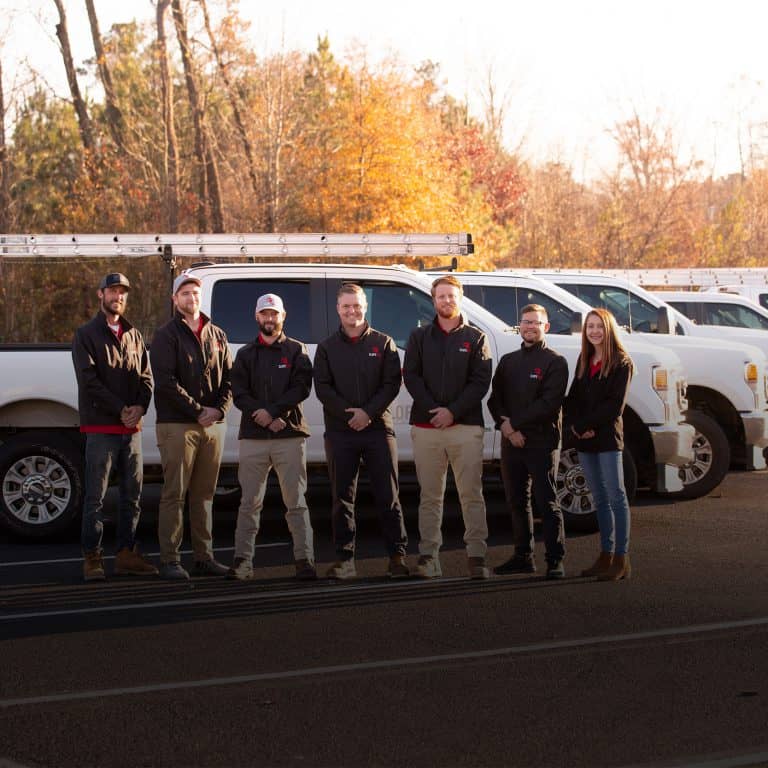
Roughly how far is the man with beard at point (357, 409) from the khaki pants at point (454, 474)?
0.21 m

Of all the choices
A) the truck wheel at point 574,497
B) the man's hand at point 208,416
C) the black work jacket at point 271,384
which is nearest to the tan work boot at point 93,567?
the man's hand at point 208,416

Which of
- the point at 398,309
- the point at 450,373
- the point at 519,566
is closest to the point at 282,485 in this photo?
the point at 450,373

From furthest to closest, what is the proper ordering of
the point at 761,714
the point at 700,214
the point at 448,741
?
1. the point at 700,214
2. the point at 761,714
3. the point at 448,741

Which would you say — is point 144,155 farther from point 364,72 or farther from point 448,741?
point 448,741

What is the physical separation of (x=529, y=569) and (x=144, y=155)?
2824 cm

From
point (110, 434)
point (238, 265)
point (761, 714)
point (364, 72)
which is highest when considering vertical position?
point (364, 72)

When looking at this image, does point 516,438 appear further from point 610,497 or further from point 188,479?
point 188,479

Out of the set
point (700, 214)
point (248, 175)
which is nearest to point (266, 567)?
point (248, 175)

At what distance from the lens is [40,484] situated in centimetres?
1089

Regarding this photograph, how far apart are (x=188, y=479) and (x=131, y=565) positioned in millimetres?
730

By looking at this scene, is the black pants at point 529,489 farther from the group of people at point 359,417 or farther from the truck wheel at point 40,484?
the truck wheel at point 40,484

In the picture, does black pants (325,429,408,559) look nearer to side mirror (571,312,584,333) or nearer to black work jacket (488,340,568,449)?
black work jacket (488,340,568,449)

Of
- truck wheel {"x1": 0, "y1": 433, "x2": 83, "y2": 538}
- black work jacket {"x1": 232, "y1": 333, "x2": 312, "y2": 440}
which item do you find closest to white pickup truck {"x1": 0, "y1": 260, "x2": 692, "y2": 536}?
truck wheel {"x1": 0, "y1": 433, "x2": 83, "y2": 538}

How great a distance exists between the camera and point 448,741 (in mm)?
5281
